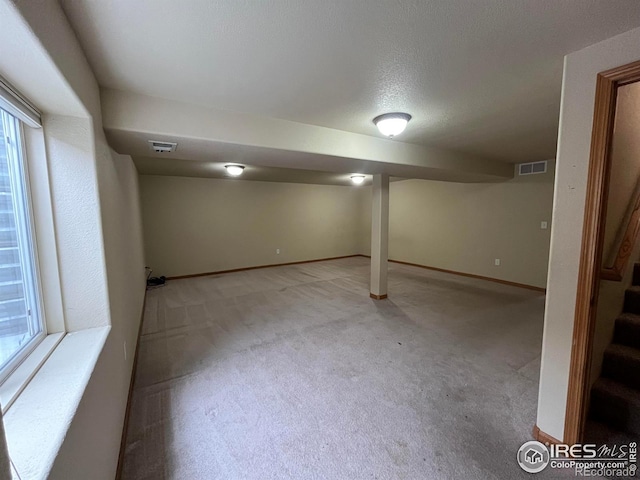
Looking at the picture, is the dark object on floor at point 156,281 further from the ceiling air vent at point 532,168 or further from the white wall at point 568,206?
the ceiling air vent at point 532,168

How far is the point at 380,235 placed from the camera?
14.7 ft

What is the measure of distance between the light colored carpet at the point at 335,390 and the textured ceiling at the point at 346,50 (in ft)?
7.57

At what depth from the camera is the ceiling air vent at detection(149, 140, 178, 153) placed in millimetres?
2365

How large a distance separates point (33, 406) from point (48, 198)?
0.98m

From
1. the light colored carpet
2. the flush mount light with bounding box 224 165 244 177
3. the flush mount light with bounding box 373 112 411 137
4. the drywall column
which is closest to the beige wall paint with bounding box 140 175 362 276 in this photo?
the flush mount light with bounding box 224 165 244 177

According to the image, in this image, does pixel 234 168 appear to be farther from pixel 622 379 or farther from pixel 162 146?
pixel 622 379

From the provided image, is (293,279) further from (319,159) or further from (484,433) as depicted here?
(484,433)

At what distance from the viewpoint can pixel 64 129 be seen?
143 centimetres

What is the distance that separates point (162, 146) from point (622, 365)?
4.01 meters

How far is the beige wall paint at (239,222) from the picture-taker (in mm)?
5863
